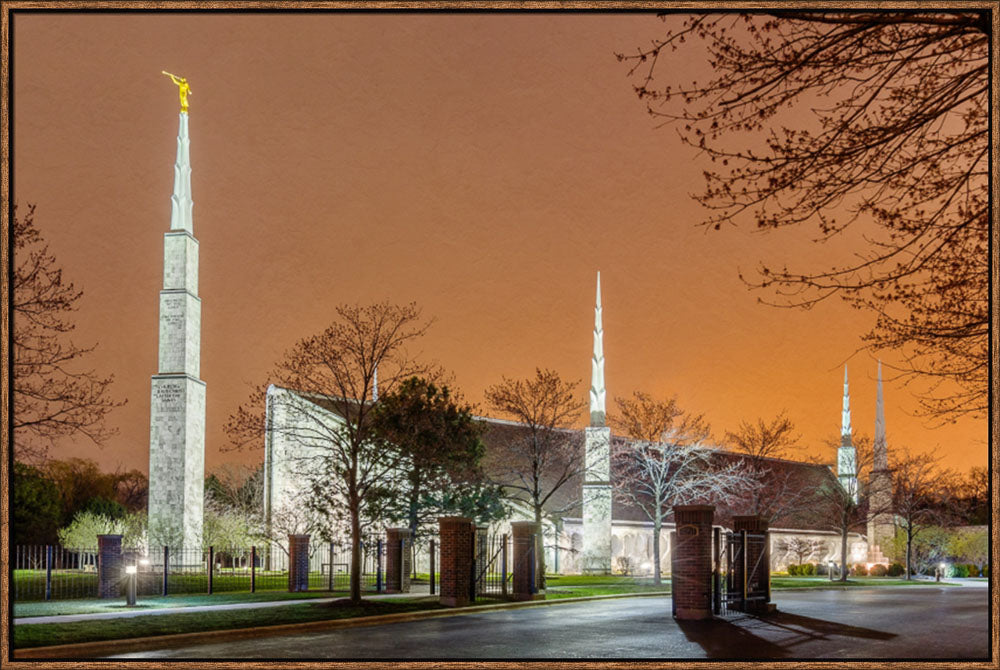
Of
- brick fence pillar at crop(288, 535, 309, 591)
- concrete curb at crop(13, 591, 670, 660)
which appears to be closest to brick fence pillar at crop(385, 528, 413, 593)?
brick fence pillar at crop(288, 535, 309, 591)

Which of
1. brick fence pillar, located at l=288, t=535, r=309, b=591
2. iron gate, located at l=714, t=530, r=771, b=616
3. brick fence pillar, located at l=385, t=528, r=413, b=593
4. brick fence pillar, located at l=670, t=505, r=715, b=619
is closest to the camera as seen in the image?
brick fence pillar, located at l=670, t=505, r=715, b=619

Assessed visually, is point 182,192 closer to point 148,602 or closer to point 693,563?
point 148,602

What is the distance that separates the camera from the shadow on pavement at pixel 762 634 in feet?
50.5

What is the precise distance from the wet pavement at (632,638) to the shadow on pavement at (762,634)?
0.05ft

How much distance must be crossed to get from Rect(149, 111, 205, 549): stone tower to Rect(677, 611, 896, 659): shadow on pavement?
3835 centimetres

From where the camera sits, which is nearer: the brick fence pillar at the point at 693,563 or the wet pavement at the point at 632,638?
the wet pavement at the point at 632,638

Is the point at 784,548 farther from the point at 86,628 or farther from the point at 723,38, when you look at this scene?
the point at 723,38

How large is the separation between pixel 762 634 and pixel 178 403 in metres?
42.6

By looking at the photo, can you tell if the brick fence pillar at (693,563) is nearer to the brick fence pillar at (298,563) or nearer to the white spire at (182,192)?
the brick fence pillar at (298,563)

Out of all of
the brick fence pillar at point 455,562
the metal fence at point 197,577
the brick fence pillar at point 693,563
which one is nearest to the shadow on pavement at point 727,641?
the brick fence pillar at point 693,563

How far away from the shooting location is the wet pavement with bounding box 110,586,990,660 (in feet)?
49.3

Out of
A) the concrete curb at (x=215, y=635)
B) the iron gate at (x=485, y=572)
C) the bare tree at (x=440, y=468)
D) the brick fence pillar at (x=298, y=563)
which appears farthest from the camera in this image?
the bare tree at (x=440, y=468)

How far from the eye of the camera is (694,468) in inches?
1766

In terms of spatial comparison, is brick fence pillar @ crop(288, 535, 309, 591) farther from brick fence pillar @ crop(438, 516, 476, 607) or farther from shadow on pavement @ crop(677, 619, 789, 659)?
shadow on pavement @ crop(677, 619, 789, 659)
